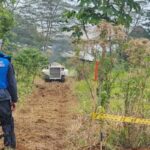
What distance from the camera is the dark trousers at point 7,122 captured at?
842 centimetres

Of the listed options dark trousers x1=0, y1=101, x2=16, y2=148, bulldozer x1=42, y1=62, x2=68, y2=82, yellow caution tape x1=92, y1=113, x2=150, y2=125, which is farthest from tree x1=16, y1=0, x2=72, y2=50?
dark trousers x1=0, y1=101, x2=16, y2=148

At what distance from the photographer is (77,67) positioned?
9.00 metres

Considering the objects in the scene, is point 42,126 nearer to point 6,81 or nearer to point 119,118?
point 119,118

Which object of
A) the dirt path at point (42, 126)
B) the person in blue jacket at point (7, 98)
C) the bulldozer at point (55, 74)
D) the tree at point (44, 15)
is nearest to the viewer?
the person in blue jacket at point (7, 98)

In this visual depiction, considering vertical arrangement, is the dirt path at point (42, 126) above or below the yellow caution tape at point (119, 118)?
below

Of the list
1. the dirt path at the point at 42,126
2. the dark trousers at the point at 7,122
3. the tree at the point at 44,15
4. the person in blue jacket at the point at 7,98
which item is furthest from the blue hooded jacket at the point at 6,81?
the tree at the point at 44,15

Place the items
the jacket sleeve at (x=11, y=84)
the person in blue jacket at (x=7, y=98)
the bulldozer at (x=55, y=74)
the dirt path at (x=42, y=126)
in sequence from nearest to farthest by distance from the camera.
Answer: the person in blue jacket at (x=7, y=98) → the jacket sleeve at (x=11, y=84) → the dirt path at (x=42, y=126) → the bulldozer at (x=55, y=74)

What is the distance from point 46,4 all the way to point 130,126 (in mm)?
52583

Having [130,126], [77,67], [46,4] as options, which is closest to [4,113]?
[77,67]

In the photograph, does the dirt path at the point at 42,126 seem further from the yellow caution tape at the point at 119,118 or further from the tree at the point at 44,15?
the tree at the point at 44,15

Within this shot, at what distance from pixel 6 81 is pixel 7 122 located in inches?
25.3

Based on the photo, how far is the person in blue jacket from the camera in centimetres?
842

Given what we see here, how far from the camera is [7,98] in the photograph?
8.43 metres

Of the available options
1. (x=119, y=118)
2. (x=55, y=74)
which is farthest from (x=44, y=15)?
(x=119, y=118)
